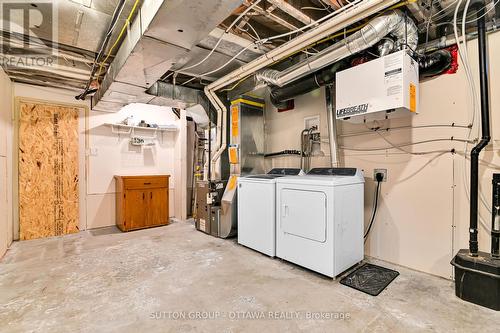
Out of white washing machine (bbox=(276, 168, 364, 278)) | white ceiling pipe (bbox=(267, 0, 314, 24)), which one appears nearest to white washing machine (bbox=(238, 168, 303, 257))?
white washing machine (bbox=(276, 168, 364, 278))

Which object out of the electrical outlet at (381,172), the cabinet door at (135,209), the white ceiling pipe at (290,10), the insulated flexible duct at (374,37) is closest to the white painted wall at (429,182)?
the electrical outlet at (381,172)

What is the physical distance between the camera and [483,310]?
191cm

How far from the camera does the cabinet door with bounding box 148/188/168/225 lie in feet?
14.9

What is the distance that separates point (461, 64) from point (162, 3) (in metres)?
2.74

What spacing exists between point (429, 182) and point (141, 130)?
487 centimetres

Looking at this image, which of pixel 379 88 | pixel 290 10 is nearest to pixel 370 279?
pixel 379 88

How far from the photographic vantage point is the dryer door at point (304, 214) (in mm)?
2471

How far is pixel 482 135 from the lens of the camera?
2.11 meters

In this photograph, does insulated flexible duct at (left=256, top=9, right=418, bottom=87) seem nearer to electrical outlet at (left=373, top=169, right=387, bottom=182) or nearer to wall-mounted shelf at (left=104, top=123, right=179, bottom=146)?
electrical outlet at (left=373, top=169, right=387, bottom=182)

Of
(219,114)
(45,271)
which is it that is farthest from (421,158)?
(45,271)

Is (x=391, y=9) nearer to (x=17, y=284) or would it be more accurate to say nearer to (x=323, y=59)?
(x=323, y=59)

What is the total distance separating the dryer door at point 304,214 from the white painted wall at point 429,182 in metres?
0.95

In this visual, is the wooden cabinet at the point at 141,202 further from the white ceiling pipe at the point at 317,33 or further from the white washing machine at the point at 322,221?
the white washing machine at the point at 322,221

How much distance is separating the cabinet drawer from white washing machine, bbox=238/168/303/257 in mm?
1906
